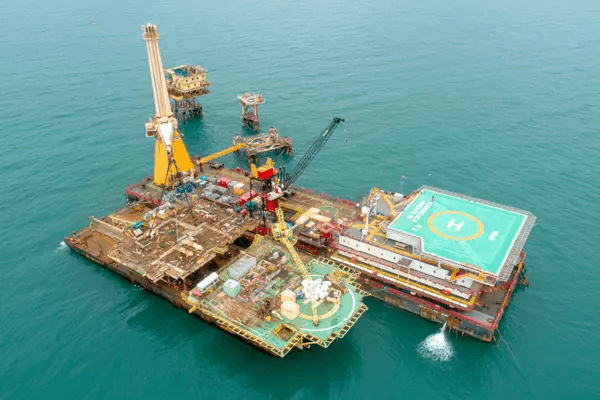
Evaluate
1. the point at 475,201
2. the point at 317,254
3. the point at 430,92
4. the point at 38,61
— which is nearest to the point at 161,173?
the point at 317,254

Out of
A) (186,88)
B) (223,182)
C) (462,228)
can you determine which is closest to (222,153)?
(223,182)

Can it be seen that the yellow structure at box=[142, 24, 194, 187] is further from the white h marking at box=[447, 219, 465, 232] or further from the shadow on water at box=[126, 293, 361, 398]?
the white h marking at box=[447, 219, 465, 232]

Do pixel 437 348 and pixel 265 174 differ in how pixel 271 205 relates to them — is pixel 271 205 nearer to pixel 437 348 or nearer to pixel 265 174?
pixel 265 174

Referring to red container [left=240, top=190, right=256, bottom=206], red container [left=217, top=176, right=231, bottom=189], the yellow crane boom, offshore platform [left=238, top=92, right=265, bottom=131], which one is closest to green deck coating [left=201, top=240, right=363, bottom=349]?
red container [left=240, top=190, right=256, bottom=206]

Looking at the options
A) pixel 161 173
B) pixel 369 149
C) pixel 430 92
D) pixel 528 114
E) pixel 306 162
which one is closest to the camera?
pixel 161 173

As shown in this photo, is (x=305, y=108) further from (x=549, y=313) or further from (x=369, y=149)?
(x=549, y=313)

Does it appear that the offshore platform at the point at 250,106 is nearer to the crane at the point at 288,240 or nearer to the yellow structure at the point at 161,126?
the yellow structure at the point at 161,126
